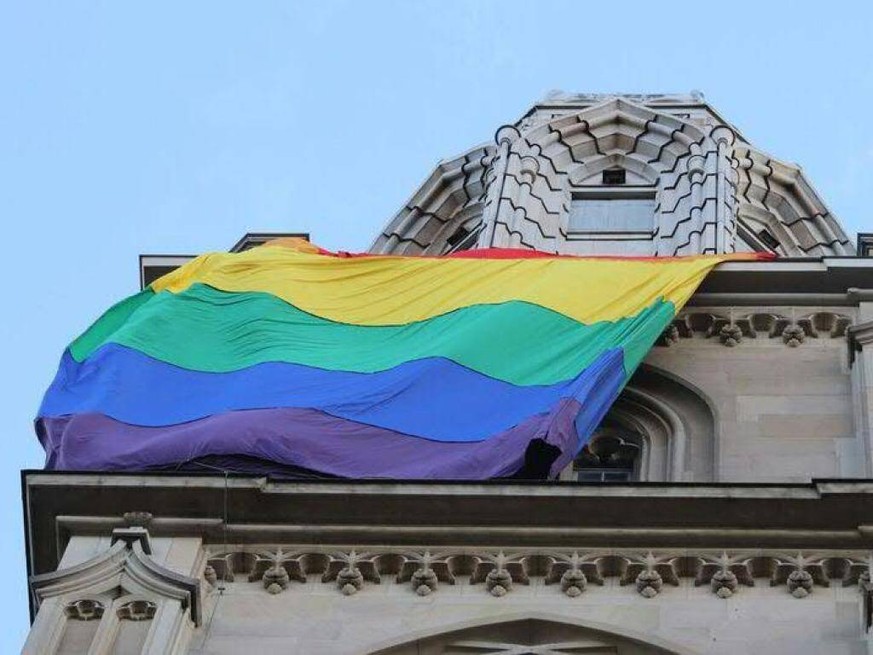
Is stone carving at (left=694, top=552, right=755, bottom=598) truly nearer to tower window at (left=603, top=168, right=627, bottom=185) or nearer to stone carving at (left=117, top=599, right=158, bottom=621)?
stone carving at (left=117, top=599, right=158, bottom=621)

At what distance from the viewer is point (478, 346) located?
37.5 metres

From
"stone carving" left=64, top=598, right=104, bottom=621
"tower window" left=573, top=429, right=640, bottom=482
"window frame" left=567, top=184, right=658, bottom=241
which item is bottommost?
"stone carving" left=64, top=598, right=104, bottom=621

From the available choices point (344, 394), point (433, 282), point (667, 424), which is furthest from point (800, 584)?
point (433, 282)

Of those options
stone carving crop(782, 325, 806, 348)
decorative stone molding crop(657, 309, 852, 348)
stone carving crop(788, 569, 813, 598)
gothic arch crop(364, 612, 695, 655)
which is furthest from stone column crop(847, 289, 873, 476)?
gothic arch crop(364, 612, 695, 655)

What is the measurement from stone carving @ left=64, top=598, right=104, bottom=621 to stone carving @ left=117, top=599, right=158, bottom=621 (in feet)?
0.73

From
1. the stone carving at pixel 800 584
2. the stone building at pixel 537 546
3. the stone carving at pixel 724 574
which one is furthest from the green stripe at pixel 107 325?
the stone carving at pixel 800 584

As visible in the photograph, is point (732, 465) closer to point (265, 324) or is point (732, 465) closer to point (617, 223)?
point (265, 324)

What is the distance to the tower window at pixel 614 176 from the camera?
174 ft

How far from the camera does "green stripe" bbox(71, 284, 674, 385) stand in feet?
122

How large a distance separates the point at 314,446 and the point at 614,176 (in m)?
19.8

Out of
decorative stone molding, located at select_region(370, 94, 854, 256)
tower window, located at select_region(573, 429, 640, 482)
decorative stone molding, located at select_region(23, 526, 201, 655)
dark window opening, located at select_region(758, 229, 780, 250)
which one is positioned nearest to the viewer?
decorative stone molding, located at select_region(23, 526, 201, 655)

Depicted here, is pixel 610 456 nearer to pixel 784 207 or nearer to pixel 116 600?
pixel 116 600

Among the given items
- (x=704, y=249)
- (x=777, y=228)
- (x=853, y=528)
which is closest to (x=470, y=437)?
(x=853, y=528)

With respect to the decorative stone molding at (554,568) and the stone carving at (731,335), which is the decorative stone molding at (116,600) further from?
the stone carving at (731,335)
